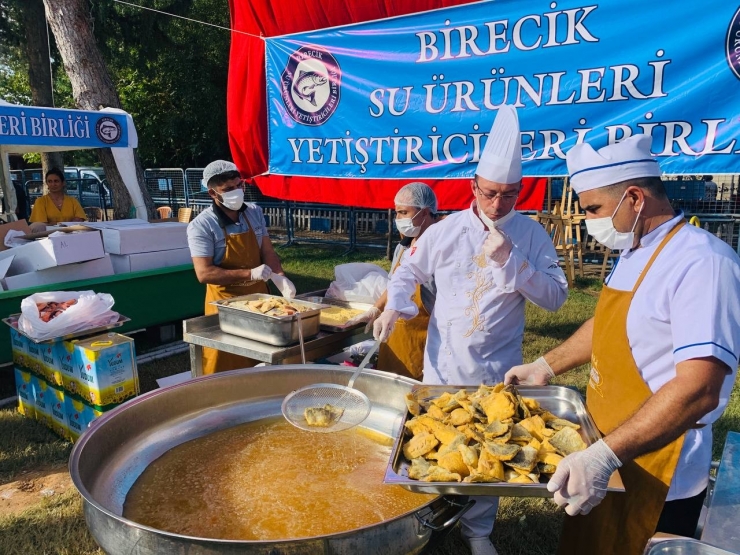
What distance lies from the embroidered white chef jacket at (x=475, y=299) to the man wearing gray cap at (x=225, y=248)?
1.27 meters

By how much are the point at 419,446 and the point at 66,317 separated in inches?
118

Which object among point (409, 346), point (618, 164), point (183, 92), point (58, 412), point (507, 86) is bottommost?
point (58, 412)

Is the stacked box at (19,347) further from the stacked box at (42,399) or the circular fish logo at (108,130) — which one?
the circular fish logo at (108,130)

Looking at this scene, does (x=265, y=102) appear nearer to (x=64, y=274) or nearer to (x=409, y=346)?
(x=409, y=346)

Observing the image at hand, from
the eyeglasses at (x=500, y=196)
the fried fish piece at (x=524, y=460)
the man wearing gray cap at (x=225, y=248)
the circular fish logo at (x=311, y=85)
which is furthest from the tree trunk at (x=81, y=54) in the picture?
the fried fish piece at (x=524, y=460)

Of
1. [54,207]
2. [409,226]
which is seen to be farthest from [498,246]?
[54,207]

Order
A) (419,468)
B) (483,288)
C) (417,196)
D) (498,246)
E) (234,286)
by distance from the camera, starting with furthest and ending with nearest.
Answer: (234,286) → (417,196) → (483,288) → (498,246) → (419,468)

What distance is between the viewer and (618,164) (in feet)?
4.91

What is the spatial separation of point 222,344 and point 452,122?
189cm

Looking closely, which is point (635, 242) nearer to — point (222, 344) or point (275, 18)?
point (222, 344)

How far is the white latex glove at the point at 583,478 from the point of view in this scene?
1.23 metres

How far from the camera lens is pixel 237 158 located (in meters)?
4.33

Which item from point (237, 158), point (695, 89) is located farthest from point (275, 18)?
point (695, 89)

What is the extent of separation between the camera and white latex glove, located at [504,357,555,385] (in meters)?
1.89
